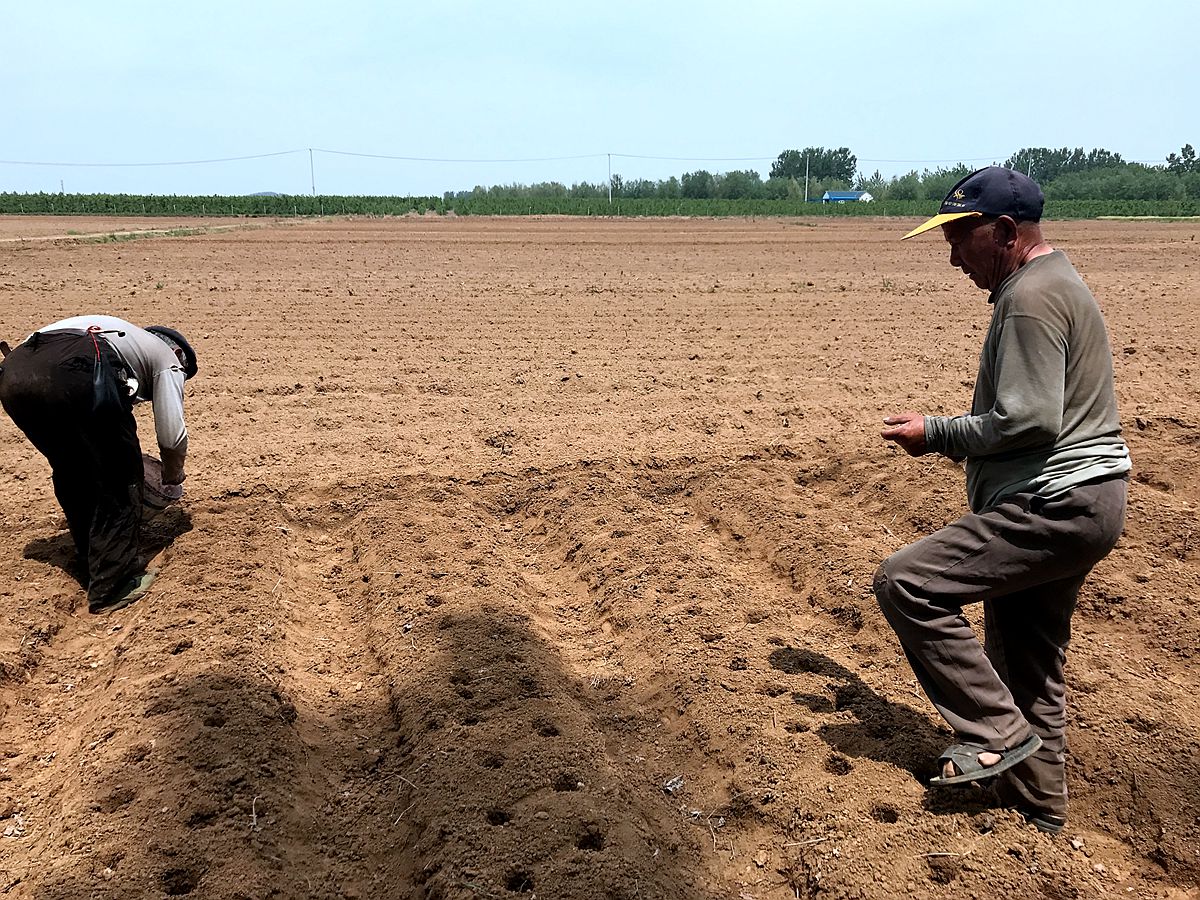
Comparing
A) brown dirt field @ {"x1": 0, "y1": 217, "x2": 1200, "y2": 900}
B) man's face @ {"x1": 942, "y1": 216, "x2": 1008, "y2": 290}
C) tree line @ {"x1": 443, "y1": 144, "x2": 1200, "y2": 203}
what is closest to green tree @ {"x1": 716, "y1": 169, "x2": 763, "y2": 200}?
tree line @ {"x1": 443, "y1": 144, "x2": 1200, "y2": 203}

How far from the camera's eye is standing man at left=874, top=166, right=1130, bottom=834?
2.74 meters

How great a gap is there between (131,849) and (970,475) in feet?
10.7

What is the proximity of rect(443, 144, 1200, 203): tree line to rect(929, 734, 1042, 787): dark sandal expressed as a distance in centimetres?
6678

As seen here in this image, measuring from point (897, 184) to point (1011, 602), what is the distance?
3545 inches

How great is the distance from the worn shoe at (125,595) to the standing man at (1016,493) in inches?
160

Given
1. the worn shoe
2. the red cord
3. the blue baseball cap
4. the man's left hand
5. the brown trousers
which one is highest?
the blue baseball cap

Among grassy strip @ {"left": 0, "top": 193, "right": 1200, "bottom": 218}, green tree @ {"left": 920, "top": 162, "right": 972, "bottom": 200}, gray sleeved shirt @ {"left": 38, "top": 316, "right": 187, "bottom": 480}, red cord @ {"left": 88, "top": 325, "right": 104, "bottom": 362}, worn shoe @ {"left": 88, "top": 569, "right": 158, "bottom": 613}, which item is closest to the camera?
red cord @ {"left": 88, "top": 325, "right": 104, "bottom": 362}

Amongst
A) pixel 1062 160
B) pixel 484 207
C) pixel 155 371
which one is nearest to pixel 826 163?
pixel 1062 160

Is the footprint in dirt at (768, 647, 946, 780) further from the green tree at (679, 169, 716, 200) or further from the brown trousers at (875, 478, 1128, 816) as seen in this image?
the green tree at (679, 169, 716, 200)

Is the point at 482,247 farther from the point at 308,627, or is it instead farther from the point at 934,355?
the point at 308,627

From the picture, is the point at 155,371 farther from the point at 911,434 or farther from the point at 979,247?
the point at 979,247

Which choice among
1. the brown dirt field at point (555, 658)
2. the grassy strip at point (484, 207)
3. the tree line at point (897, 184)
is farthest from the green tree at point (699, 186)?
the brown dirt field at point (555, 658)

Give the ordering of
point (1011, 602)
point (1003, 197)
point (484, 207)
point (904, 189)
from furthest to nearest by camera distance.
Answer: point (904, 189)
point (484, 207)
point (1011, 602)
point (1003, 197)

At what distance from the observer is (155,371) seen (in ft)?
15.8
